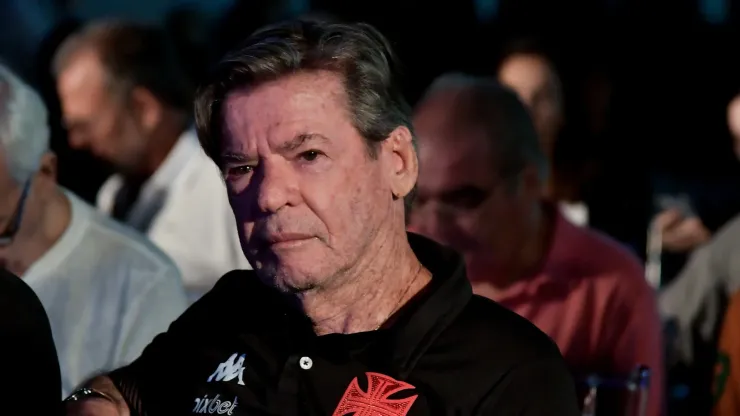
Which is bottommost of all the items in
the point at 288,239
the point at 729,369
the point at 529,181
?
the point at 729,369

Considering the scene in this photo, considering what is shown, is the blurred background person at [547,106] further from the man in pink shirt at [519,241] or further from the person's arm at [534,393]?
the person's arm at [534,393]

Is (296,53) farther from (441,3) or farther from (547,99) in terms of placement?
(441,3)

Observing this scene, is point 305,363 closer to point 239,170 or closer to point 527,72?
point 239,170

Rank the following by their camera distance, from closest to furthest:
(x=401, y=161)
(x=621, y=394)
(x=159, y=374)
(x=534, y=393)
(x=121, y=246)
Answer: (x=534, y=393) < (x=401, y=161) < (x=159, y=374) < (x=621, y=394) < (x=121, y=246)

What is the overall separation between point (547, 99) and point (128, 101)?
1.78 meters

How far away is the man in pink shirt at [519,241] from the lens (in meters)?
3.09

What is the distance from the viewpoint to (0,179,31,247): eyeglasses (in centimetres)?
286

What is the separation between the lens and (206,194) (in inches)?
163

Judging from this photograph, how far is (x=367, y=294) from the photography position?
2.08m

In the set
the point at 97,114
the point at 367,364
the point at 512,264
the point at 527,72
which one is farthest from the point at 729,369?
the point at 97,114

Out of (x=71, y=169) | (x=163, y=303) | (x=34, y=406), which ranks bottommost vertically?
(x=71, y=169)

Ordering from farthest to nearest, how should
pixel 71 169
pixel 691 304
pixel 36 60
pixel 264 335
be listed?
1. pixel 36 60
2. pixel 71 169
3. pixel 691 304
4. pixel 264 335

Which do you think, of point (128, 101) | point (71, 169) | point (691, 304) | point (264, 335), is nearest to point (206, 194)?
point (128, 101)

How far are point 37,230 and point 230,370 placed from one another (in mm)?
1013
